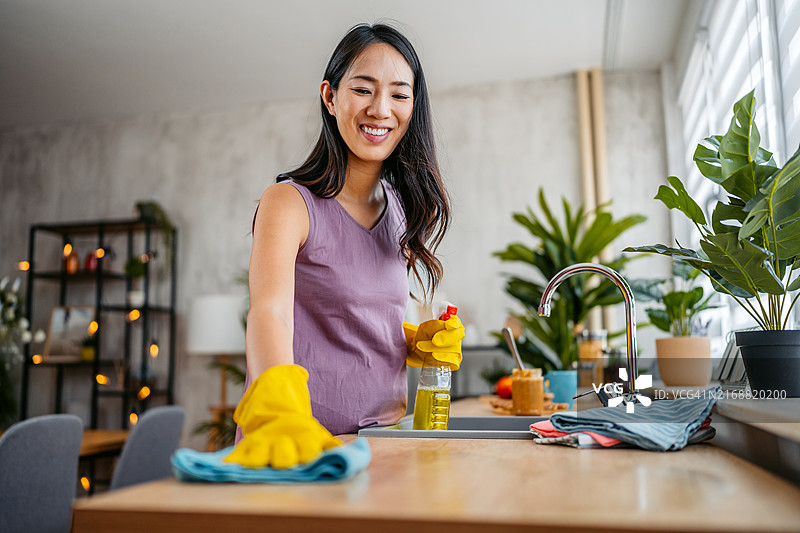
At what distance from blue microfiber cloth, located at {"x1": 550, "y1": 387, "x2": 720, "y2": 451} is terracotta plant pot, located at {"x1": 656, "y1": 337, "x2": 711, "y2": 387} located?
1.87 feet

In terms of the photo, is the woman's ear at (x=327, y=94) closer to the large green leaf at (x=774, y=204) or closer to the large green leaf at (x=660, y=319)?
the large green leaf at (x=774, y=204)

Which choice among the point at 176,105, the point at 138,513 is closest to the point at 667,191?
the point at 138,513

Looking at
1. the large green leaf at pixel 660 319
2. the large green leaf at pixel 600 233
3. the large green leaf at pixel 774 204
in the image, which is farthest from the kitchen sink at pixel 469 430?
the large green leaf at pixel 600 233

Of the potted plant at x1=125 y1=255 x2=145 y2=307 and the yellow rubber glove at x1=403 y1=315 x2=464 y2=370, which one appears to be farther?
the potted plant at x1=125 y1=255 x2=145 y2=307

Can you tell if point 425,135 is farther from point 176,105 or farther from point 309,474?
point 176,105

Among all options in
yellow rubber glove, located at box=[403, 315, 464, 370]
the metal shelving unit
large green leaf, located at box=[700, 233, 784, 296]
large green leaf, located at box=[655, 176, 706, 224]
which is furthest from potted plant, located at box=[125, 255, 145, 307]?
large green leaf, located at box=[700, 233, 784, 296]

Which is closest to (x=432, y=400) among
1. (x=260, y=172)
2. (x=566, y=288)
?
A: (x=566, y=288)

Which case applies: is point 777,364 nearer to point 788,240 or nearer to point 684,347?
point 788,240

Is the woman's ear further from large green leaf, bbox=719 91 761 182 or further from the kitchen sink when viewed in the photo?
large green leaf, bbox=719 91 761 182

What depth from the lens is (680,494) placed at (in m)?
0.64

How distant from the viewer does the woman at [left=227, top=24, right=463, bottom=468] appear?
125 cm

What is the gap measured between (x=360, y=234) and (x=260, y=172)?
353 centimetres

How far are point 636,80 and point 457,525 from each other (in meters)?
4.12

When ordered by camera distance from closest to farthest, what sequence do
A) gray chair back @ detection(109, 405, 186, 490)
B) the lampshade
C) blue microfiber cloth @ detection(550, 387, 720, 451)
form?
blue microfiber cloth @ detection(550, 387, 720, 451)
gray chair back @ detection(109, 405, 186, 490)
the lampshade
